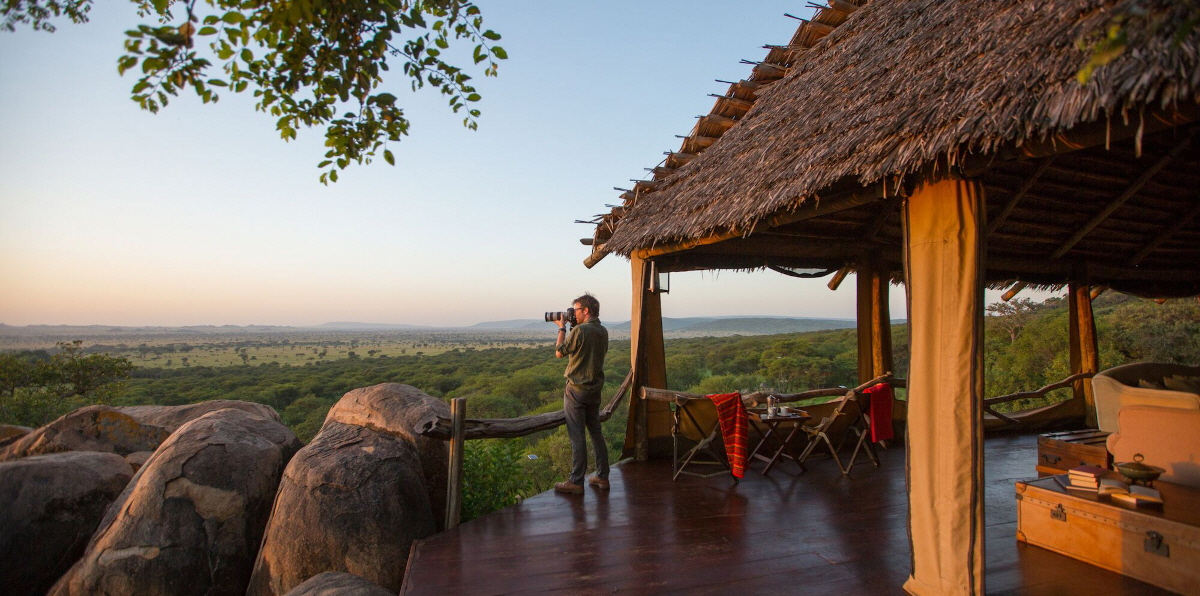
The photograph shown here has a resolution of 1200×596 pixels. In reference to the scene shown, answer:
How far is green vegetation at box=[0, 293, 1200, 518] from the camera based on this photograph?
12766mm

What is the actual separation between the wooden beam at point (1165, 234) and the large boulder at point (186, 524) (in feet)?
30.0

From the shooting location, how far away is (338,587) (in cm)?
360

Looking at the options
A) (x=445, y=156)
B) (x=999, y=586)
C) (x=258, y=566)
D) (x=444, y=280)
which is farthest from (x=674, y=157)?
(x=444, y=280)

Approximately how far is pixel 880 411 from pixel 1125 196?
2835 mm

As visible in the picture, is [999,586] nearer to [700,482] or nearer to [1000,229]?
[700,482]

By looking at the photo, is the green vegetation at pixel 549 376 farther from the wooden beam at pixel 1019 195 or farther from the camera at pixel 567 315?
the wooden beam at pixel 1019 195

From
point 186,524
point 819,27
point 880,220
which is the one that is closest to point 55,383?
point 186,524

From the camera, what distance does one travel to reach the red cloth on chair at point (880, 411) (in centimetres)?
551

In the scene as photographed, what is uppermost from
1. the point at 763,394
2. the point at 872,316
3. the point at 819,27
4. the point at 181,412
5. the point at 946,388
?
the point at 819,27

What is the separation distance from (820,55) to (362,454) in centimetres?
585

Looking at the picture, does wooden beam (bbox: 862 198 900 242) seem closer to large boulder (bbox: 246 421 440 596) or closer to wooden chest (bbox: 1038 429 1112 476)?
wooden chest (bbox: 1038 429 1112 476)

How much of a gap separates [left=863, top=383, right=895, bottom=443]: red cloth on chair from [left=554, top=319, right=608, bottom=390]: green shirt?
246 cm

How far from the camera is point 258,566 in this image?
4625 mm

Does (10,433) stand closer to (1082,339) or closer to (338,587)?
(338,587)
